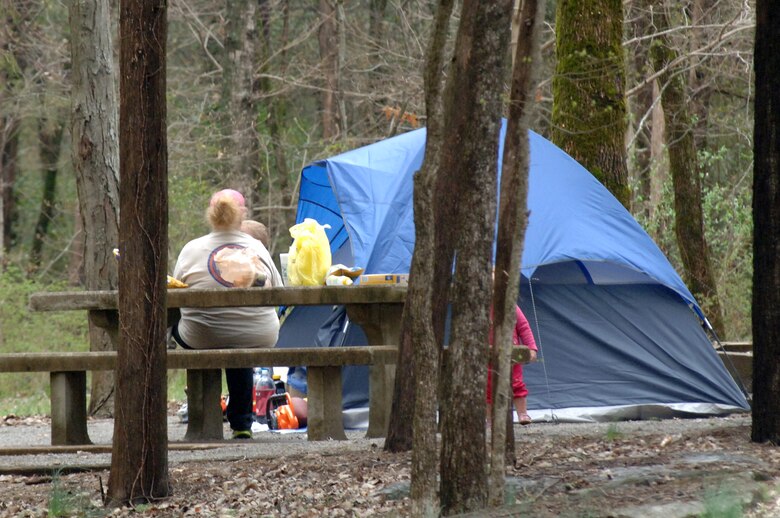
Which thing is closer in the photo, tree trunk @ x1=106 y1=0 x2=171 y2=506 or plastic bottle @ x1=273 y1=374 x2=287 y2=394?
tree trunk @ x1=106 y1=0 x2=171 y2=506

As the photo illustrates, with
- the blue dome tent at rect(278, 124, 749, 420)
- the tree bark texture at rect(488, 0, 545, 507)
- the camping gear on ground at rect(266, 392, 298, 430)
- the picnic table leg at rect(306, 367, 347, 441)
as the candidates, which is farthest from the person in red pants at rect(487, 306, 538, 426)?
the tree bark texture at rect(488, 0, 545, 507)

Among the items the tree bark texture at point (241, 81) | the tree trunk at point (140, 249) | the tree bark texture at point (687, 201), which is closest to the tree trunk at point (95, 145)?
the tree trunk at point (140, 249)

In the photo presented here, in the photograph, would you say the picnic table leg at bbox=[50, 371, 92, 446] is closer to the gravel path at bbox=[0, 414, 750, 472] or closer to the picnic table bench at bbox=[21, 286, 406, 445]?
the picnic table bench at bbox=[21, 286, 406, 445]

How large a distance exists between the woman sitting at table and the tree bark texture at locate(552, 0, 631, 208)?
331cm

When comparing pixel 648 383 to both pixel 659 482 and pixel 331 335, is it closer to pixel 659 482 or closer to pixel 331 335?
pixel 331 335

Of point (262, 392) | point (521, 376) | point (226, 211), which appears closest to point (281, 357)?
point (226, 211)

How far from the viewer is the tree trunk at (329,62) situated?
22.5 meters

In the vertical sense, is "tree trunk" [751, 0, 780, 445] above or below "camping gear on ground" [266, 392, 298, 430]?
above

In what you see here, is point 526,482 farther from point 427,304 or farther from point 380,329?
point 380,329

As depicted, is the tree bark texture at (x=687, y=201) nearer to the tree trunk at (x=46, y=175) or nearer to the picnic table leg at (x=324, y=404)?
the picnic table leg at (x=324, y=404)

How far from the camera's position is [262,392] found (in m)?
10.2

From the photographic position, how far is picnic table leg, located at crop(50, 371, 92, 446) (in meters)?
7.72

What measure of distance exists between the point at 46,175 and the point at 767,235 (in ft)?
85.6

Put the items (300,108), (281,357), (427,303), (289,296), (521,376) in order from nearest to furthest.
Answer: (427,303) < (281,357) < (289,296) < (521,376) < (300,108)
